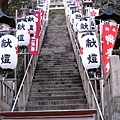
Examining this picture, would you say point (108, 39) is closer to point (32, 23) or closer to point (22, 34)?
point (22, 34)

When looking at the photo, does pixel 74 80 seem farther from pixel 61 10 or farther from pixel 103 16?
pixel 61 10

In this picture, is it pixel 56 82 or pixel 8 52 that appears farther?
pixel 56 82

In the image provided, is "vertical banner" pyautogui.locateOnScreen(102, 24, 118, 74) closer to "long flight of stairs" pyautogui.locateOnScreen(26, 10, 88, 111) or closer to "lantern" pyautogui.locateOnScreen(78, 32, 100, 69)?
"lantern" pyautogui.locateOnScreen(78, 32, 100, 69)

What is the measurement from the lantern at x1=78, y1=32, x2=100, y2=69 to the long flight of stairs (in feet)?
6.03

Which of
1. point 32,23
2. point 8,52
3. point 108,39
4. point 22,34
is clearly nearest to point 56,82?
point 22,34

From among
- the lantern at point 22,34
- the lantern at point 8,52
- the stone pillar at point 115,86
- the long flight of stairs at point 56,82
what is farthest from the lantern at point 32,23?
the stone pillar at point 115,86

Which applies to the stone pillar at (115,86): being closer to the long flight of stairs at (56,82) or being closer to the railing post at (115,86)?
the railing post at (115,86)

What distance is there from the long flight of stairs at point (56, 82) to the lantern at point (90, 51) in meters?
1.84

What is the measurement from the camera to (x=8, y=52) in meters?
8.28

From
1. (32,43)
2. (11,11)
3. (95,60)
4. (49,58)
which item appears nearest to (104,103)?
(95,60)

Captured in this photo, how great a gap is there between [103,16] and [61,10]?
2042 centimetres

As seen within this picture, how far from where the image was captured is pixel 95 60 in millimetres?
8305

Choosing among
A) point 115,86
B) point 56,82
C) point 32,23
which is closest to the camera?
point 115,86

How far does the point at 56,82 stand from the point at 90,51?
11.5 ft
